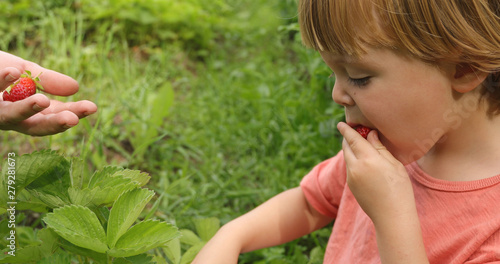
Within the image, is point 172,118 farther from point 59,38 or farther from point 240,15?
point 240,15

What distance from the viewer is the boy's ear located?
3.56 feet

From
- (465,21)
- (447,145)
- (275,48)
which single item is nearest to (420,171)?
(447,145)

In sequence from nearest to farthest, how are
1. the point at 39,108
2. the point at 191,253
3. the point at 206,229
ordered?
the point at 39,108 → the point at 191,253 → the point at 206,229

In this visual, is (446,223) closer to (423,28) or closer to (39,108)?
(423,28)

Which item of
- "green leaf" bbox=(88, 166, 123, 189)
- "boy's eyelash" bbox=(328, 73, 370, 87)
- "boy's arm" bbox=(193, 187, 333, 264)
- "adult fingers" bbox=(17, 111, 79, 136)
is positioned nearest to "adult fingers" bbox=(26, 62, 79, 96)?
"adult fingers" bbox=(17, 111, 79, 136)

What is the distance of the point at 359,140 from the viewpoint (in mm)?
1159

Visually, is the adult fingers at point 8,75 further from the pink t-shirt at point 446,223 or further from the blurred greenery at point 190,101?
the pink t-shirt at point 446,223

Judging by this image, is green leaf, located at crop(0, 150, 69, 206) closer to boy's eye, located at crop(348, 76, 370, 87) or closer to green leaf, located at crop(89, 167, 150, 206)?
green leaf, located at crop(89, 167, 150, 206)

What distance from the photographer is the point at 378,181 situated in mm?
1106

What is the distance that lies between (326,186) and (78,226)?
77 centimetres

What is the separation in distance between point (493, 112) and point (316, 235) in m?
0.90

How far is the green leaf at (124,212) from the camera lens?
1048 millimetres

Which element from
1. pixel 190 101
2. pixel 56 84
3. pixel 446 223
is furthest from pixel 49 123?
pixel 190 101

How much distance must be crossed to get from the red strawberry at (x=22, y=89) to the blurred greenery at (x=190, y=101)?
1.43 ft
